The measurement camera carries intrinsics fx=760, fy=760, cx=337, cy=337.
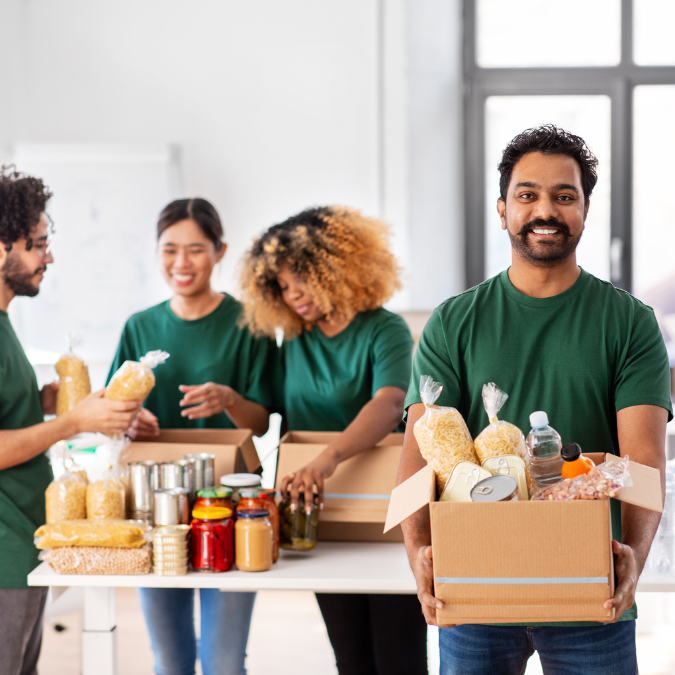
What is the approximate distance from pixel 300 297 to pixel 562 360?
0.86 m

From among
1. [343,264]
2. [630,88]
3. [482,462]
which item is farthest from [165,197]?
[482,462]

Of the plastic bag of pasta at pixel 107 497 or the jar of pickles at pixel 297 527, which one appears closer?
the plastic bag of pasta at pixel 107 497

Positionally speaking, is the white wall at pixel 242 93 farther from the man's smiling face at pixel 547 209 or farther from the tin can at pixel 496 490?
the tin can at pixel 496 490

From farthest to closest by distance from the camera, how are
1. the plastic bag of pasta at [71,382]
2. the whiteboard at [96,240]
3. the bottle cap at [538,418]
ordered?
the whiteboard at [96,240] < the plastic bag of pasta at [71,382] < the bottle cap at [538,418]

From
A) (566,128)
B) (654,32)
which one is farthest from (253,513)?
(654,32)

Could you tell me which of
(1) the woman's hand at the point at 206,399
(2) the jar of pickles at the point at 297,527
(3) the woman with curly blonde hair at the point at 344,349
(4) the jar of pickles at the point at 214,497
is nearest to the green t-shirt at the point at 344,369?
(3) the woman with curly blonde hair at the point at 344,349

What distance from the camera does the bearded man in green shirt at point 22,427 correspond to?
5.11 feet

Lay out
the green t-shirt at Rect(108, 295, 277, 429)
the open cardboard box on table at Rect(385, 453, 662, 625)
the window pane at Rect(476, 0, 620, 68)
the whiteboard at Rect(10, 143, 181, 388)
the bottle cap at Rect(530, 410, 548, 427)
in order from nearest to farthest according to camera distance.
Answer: the open cardboard box on table at Rect(385, 453, 662, 625)
the bottle cap at Rect(530, 410, 548, 427)
the green t-shirt at Rect(108, 295, 277, 429)
the whiteboard at Rect(10, 143, 181, 388)
the window pane at Rect(476, 0, 620, 68)

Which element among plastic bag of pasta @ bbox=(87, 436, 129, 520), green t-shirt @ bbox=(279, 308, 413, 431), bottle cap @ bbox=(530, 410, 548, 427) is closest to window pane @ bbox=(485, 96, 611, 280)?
green t-shirt @ bbox=(279, 308, 413, 431)

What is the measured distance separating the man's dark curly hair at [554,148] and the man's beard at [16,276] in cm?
106

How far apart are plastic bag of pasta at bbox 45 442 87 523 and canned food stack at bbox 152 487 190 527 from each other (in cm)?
17

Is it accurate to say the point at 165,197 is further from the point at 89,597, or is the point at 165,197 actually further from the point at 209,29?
the point at 89,597

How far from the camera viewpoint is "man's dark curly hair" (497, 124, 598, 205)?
4.05 feet

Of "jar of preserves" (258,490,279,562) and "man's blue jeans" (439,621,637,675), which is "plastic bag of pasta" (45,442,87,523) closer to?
"jar of preserves" (258,490,279,562)
